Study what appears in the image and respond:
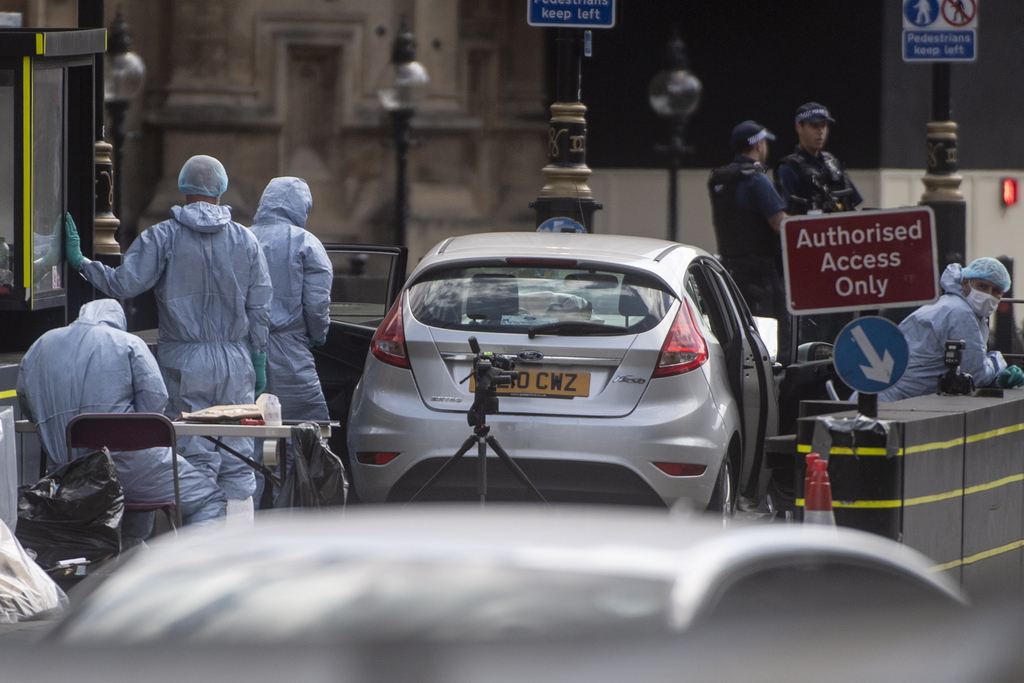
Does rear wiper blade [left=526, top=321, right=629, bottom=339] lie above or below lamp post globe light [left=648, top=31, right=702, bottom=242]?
below

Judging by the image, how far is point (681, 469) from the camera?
734 cm

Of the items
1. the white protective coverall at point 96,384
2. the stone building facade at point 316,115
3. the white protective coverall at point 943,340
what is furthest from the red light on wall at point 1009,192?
the white protective coverall at point 96,384

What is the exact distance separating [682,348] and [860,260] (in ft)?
2.84

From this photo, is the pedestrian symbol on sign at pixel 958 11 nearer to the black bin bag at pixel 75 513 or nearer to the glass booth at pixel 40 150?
the glass booth at pixel 40 150

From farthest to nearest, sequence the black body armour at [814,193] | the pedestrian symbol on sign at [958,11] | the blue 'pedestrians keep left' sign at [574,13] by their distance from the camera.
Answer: the pedestrian symbol on sign at [958,11], the black body armour at [814,193], the blue 'pedestrians keep left' sign at [574,13]

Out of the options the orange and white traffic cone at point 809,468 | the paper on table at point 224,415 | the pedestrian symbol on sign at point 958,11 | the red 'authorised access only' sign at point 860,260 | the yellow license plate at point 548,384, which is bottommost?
the orange and white traffic cone at point 809,468

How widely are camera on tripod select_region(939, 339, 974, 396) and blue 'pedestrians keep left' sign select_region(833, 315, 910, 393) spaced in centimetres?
146

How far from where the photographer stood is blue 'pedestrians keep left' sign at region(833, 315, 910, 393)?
22.2 feet

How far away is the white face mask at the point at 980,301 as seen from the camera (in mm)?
8930

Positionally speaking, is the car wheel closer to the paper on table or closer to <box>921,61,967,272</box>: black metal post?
the paper on table

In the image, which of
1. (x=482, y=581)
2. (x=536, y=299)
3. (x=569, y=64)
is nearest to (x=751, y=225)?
(x=569, y=64)

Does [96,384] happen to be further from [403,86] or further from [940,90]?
[403,86]

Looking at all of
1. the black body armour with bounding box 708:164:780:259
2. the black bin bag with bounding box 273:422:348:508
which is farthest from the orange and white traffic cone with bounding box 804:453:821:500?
the black body armour with bounding box 708:164:780:259

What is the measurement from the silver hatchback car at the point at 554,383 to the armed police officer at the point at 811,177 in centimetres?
430
